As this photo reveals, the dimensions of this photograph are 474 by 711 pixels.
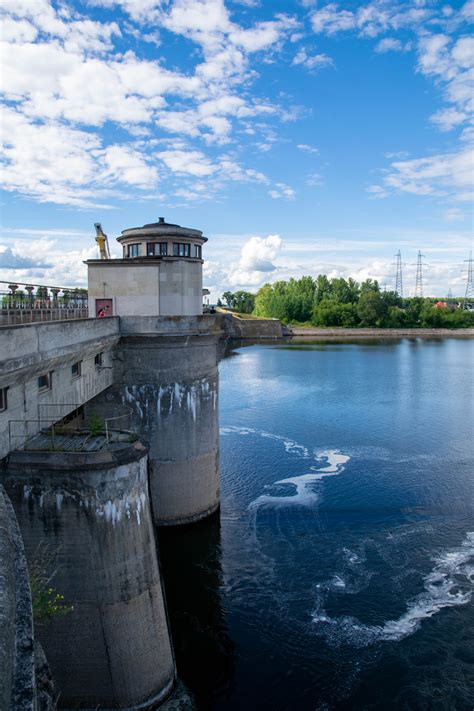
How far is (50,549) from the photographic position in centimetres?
1212

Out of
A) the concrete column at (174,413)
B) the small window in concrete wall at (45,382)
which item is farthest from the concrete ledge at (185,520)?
the small window in concrete wall at (45,382)

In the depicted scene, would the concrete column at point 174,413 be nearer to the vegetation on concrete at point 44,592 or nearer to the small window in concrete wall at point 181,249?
the small window in concrete wall at point 181,249

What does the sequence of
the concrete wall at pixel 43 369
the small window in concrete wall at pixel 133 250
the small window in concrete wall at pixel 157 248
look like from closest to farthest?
the concrete wall at pixel 43 369 → the small window in concrete wall at pixel 157 248 → the small window in concrete wall at pixel 133 250

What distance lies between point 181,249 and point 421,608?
1631 cm

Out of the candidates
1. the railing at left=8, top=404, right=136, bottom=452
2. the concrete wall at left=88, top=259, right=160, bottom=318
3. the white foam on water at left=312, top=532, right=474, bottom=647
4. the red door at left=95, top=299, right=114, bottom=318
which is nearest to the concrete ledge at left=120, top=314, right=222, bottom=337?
the concrete wall at left=88, top=259, right=160, bottom=318

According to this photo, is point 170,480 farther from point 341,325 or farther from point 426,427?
point 341,325

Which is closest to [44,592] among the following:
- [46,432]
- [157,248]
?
[46,432]

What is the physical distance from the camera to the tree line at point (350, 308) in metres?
144

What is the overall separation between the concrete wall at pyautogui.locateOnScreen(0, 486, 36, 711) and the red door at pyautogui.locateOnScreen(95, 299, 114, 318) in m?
15.0

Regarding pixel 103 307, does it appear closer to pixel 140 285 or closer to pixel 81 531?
pixel 140 285

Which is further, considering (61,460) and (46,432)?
(46,432)

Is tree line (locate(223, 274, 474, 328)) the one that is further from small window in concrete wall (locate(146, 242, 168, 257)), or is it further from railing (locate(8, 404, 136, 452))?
railing (locate(8, 404, 136, 452))

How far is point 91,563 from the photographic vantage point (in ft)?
40.3

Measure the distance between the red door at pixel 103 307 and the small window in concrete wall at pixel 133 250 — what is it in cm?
308
